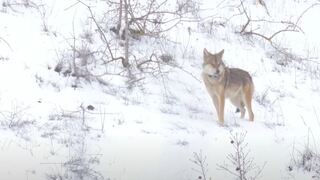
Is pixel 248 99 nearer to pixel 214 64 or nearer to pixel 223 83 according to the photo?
pixel 223 83

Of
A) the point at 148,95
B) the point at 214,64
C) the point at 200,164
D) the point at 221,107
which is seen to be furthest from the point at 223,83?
the point at 200,164

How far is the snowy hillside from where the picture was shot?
9414 millimetres

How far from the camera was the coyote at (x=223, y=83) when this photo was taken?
11.8m

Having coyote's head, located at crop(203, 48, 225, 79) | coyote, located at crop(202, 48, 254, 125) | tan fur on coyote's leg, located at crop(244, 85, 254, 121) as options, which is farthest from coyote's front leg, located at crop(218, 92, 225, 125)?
tan fur on coyote's leg, located at crop(244, 85, 254, 121)

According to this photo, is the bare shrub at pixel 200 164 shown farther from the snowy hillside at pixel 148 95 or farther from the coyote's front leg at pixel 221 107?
the coyote's front leg at pixel 221 107

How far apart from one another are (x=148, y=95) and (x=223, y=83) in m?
1.18

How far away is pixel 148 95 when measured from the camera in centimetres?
1194

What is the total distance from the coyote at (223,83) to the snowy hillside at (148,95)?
0.97ft

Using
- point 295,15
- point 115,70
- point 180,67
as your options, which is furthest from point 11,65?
point 295,15

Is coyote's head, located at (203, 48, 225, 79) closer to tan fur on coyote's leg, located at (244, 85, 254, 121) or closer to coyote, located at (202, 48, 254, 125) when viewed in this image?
coyote, located at (202, 48, 254, 125)

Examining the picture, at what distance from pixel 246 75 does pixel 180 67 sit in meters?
1.17

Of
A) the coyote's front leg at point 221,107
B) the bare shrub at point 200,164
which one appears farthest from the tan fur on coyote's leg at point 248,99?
the bare shrub at point 200,164

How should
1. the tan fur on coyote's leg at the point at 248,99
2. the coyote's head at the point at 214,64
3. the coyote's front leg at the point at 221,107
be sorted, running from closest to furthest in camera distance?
1. the coyote's front leg at the point at 221,107
2. the coyote's head at the point at 214,64
3. the tan fur on coyote's leg at the point at 248,99

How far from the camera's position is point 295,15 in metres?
17.4
